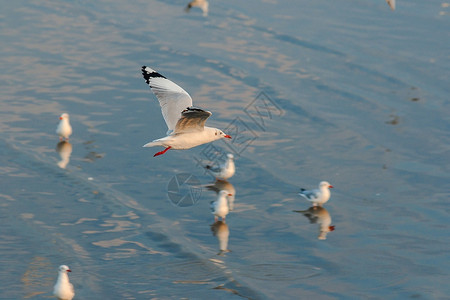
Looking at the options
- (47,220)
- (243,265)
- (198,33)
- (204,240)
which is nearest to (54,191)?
(47,220)

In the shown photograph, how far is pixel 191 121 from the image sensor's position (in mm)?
13781

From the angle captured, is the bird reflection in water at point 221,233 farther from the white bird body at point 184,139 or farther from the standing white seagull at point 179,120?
the white bird body at point 184,139

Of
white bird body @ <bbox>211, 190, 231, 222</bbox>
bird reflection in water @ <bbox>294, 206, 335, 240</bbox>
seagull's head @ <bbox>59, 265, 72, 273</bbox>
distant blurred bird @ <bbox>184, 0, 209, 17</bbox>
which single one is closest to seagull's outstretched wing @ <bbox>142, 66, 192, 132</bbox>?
white bird body @ <bbox>211, 190, 231, 222</bbox>

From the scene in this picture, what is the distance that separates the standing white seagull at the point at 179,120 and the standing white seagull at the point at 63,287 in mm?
2693

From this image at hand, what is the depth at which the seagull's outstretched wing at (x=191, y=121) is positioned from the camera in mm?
13249

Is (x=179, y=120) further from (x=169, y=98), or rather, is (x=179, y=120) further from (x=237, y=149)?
(x=237, y=149)

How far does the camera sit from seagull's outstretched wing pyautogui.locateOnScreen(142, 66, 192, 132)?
14812 millimetres

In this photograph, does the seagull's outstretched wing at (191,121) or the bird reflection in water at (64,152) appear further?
the bird reflection in water at (64,152)

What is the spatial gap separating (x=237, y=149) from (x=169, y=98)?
6662mm

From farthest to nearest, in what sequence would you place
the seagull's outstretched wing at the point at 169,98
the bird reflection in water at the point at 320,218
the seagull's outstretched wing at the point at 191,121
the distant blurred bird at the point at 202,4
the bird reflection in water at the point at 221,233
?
the distant blurred bird at the point at 202,4, the bird reflection in water at the point at 320,218, the bird reflection in water at the point at 221,233, the seagull's outstretched wing at the point at 169,98, the seagull's outstretched wing at the point at 191,121

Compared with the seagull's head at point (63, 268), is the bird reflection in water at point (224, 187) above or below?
above

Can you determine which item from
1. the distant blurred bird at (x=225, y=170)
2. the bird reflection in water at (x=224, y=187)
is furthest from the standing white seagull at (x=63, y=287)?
the distant blurred bird at (x=225, y=170)

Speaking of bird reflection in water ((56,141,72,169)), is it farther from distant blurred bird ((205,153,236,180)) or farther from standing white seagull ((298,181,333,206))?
standing white seagull ((298,181,333,206))

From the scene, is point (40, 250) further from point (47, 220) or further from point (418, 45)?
point (418, 45)
